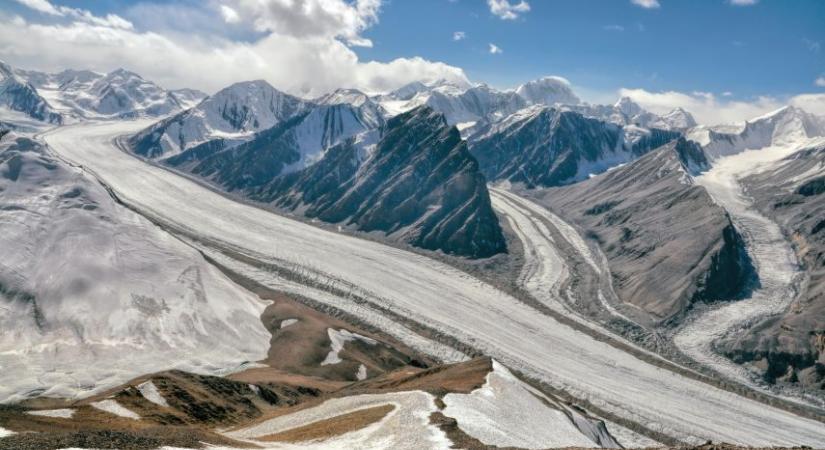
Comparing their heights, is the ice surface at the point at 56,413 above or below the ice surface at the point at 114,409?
above

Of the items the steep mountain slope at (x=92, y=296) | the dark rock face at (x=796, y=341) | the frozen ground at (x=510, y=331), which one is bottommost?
the steep mountain slope at (x=92, y=296)

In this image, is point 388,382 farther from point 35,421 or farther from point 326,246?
point 326,246

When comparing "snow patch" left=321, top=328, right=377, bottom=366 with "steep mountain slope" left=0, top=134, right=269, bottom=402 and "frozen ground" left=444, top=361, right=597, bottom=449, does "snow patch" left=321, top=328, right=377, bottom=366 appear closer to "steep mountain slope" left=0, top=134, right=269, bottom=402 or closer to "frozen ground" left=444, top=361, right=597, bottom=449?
"steep mountain slope" left=0, top=134, right=269, bottom=402

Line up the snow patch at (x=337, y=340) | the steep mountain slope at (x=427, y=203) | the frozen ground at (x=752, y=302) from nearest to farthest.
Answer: the snow patch at (x=337, y=340) → the frozen ground at (x=752, y=302) → the steep mountain slope at (x=427, y=203)

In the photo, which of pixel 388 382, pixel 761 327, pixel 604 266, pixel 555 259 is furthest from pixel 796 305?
pixel 388 382

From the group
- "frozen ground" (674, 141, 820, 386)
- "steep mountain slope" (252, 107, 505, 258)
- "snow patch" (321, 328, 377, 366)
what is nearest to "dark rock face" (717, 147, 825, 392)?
"frozen ground" (674, 141, 820, 386)

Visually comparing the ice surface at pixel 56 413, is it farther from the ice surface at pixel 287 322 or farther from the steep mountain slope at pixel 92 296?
the ice surface at pixel 287 322

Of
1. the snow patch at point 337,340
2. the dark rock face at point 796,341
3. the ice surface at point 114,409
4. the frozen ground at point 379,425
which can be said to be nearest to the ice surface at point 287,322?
the snow patch at point 337,340
